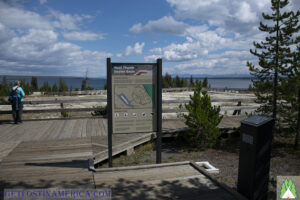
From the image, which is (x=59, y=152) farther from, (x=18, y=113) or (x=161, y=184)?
(x=18, y=113)

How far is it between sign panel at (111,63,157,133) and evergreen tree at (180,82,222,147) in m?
2.77

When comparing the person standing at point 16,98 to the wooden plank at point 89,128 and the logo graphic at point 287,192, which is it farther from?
the logo graphic at point 287,192

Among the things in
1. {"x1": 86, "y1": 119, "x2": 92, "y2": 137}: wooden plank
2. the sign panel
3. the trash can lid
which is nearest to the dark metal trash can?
the trash can lid

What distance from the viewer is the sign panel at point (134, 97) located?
182 inches

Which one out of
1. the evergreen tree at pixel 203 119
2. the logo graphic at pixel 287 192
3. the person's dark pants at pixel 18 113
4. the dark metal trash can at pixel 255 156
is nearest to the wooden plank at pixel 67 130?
the person's dark pants at pixel 18 113

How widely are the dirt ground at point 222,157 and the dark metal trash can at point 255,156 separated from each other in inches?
57.1

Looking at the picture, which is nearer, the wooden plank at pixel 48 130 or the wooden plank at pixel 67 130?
the wooden plank at pixel 48 130

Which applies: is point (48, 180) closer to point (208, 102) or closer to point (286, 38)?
point (208, 102)

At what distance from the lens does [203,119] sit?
7180mm

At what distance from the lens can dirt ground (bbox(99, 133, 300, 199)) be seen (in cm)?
579

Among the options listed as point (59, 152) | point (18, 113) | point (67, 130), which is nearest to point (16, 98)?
point (18, 113)

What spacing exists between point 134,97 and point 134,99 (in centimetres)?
4

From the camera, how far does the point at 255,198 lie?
3.30 metres

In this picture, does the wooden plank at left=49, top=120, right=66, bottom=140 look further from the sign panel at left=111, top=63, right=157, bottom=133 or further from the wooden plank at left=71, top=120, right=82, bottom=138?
the sign panel at left=111, top=63, right=157, bottom=133
